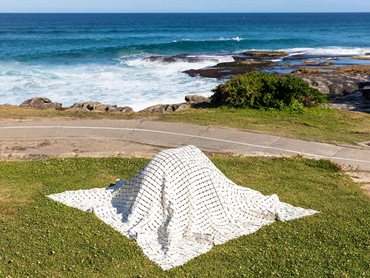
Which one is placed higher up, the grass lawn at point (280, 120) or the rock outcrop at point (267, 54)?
the grass lawn at point (280, 120)

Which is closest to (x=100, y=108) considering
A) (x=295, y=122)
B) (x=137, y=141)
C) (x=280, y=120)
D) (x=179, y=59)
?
(x=137, y=141)

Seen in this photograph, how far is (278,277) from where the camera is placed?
895cm

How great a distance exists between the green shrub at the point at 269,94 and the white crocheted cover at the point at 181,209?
11252mm

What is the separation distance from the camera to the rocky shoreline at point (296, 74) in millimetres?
26891

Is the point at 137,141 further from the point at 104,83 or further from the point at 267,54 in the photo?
the point at 267,54

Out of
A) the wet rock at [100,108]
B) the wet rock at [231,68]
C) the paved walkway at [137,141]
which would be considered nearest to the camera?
the paved walkway at [137,141]

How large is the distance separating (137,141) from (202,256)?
8.55 metres

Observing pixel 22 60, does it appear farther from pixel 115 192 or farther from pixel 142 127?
pixel 115 192

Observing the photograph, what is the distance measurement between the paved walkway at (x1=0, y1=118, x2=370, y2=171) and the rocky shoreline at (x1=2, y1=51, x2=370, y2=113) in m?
5.37

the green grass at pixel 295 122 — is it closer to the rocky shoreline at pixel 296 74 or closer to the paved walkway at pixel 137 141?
the paved walkway at pixel 137 141

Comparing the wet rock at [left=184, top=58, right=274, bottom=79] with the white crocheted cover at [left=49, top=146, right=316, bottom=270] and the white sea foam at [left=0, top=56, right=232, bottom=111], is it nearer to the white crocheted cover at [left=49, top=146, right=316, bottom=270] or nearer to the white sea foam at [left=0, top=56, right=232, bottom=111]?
the white sea foam at [left=0, top=56, right=232, bottom=111]

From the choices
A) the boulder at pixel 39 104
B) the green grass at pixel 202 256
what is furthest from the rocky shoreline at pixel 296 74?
the green grass at pixel 202 256

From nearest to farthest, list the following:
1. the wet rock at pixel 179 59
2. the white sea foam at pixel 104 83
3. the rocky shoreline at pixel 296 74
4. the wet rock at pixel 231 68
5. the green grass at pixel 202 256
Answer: the green grass at pixel 202 256
the rocky shoreline at pixel 296 74
the white sea foam at pixel 104 83
the wet rock at pixel 231 68
the wet rock at pixel 179 59

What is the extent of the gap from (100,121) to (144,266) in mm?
11721
